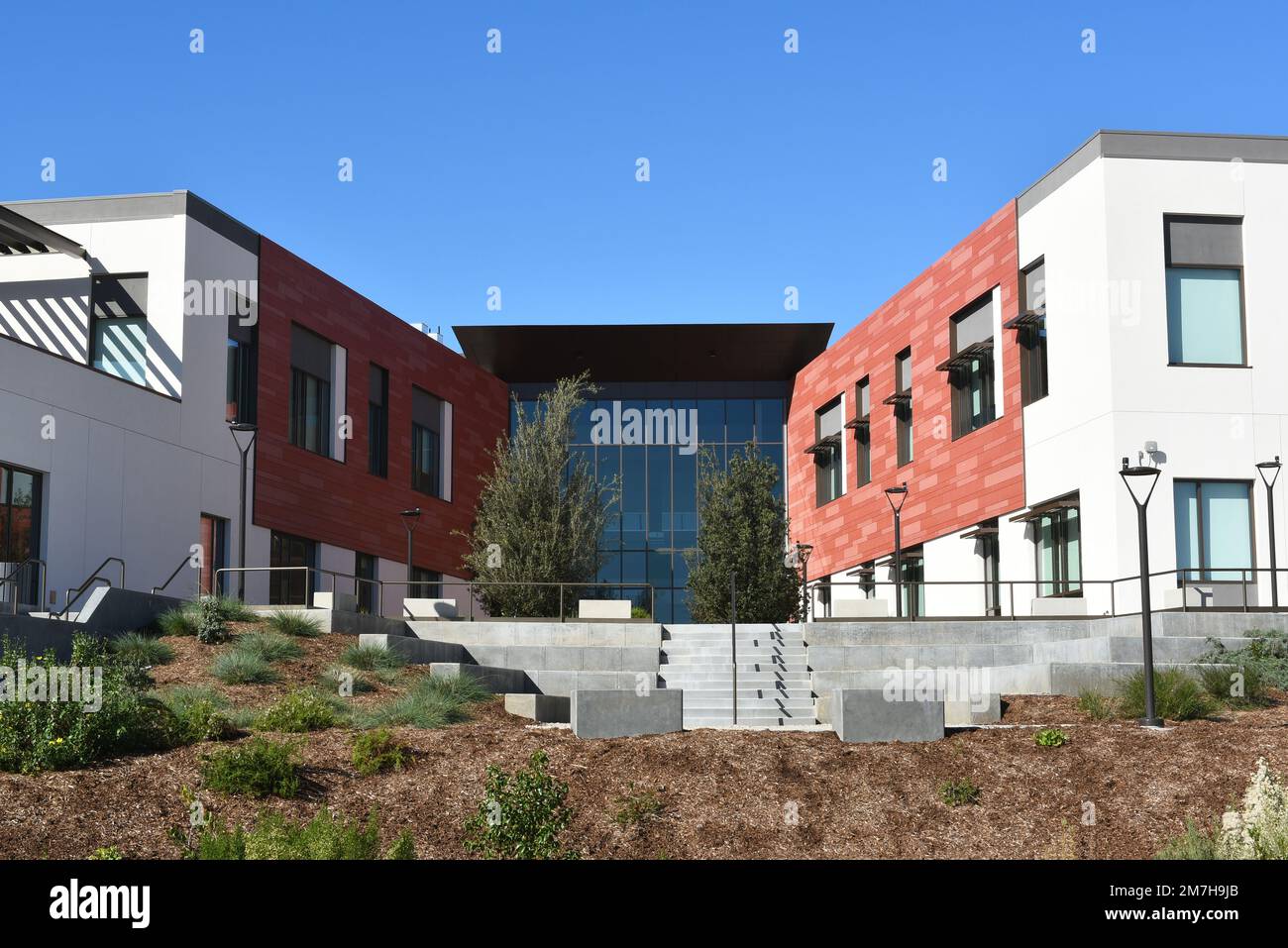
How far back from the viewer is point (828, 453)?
4562 cm

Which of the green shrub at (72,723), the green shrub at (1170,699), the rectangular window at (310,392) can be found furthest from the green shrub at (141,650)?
the rectangular window at (310,392)

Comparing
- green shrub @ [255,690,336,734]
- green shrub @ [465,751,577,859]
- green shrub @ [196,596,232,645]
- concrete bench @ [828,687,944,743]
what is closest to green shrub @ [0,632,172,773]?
green shrub @ [255,690,336,734]

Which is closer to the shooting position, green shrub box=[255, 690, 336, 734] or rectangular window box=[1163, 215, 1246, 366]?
green shrub box=[255, 690, 336, 734]

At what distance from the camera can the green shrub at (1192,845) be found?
35.9ft

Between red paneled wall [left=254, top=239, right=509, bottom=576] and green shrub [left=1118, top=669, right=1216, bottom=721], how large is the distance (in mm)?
20663

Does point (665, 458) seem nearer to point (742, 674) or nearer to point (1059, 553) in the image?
point (1059, 553)

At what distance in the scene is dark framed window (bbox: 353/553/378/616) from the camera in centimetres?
3647

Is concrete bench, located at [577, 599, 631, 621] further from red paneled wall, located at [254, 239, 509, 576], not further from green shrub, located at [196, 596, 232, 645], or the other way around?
green shrub, located at [196, 596, 232, 645]

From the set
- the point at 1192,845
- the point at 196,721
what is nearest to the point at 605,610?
the point at 196,721

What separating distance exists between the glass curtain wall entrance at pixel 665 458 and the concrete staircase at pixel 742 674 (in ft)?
64.3

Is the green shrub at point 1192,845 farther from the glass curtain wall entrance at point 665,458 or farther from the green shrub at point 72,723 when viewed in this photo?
the glass curtain wall entrance at point 665,458

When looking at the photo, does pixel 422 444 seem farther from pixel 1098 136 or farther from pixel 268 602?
pixel 1098 136
